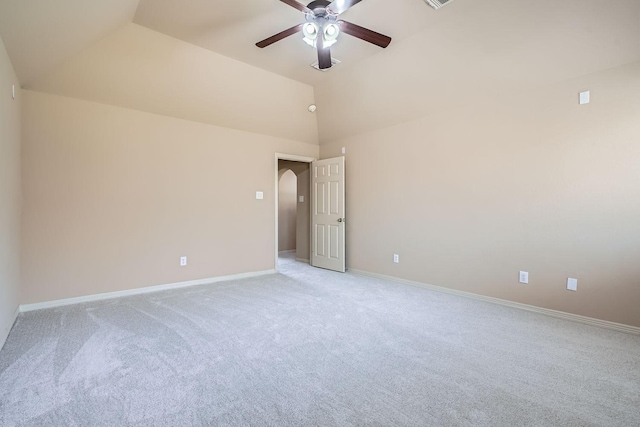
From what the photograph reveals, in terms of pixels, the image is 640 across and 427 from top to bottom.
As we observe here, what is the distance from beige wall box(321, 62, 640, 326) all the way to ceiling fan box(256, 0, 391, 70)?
166 centimetres

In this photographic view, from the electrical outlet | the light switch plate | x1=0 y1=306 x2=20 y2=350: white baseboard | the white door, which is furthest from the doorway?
the light switch plate

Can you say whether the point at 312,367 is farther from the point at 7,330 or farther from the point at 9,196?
the point at 9,196

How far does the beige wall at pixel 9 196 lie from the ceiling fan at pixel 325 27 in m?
2.12

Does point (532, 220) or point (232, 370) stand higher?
point (532, 220)

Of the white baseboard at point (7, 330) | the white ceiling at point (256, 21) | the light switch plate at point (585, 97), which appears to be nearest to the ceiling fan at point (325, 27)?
the white ceiling at point (256, 21)

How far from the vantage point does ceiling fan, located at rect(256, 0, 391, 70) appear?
2.33m

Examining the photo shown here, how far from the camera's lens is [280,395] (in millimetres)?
1668

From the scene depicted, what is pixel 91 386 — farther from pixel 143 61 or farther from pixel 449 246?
pixel 449 246

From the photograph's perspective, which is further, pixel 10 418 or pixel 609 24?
pixel 609 24

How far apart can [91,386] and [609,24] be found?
4.60m

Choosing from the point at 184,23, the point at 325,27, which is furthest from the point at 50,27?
the point at 325,27

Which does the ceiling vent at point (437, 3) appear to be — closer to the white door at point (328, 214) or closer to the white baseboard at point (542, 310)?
the white door at point (328, 214)

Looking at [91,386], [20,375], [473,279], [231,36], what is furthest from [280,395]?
[231,36]

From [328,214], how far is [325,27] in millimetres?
3113
